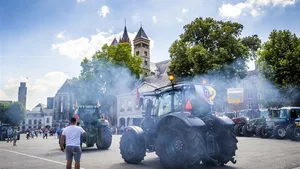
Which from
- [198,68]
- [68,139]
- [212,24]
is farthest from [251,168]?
[212,24]

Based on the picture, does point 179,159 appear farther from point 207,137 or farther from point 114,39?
point 114,39

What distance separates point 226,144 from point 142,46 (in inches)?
3081

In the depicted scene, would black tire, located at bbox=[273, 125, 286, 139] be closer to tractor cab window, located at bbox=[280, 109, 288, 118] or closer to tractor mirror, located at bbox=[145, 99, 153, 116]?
tractor cab window, located at bbox=[280, 109, 288, 118]

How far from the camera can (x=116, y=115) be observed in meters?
54.6

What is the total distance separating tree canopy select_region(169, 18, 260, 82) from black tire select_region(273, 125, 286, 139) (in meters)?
11.7

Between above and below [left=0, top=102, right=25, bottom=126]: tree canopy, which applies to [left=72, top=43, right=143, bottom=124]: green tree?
above

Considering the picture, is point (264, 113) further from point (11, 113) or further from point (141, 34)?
point (11, 113)

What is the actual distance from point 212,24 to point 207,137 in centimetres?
2900

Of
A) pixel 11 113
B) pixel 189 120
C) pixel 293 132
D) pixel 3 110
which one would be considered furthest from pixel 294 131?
pixel 3 110

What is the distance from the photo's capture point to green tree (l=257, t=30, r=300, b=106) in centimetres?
2695

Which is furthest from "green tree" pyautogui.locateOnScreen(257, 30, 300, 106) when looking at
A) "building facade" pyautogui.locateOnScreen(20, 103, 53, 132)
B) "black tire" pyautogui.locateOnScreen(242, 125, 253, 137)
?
"building facade" pyautogui.locateOnScreen(20, 103, 53, 132)

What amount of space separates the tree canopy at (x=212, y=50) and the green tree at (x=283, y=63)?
10.4 ft

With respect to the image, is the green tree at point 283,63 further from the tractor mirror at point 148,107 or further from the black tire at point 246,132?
the tractor mirror at point 148,107

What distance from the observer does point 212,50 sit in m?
33.2
